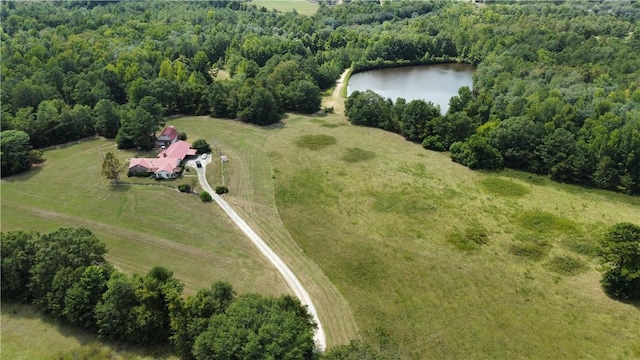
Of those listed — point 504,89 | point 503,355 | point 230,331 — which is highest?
point 504,89

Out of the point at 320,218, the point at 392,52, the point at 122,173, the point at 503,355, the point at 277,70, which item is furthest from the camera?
the point at 392,52

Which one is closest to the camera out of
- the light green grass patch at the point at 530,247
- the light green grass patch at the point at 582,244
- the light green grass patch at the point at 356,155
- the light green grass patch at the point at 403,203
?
the light green grass patch at the point at 530,247

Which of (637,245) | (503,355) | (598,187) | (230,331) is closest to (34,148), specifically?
(230,331)

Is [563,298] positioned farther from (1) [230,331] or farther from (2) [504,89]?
(2) [504,89]

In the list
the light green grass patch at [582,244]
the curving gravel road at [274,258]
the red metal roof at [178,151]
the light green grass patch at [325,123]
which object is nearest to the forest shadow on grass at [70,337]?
the curving gravel road at [274,258]

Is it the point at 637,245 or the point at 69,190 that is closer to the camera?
the point at 637,245

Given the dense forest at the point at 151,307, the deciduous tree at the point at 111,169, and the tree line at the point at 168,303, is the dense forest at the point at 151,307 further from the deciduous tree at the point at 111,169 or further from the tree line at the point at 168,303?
the deciduous tree at the point at 111,169
